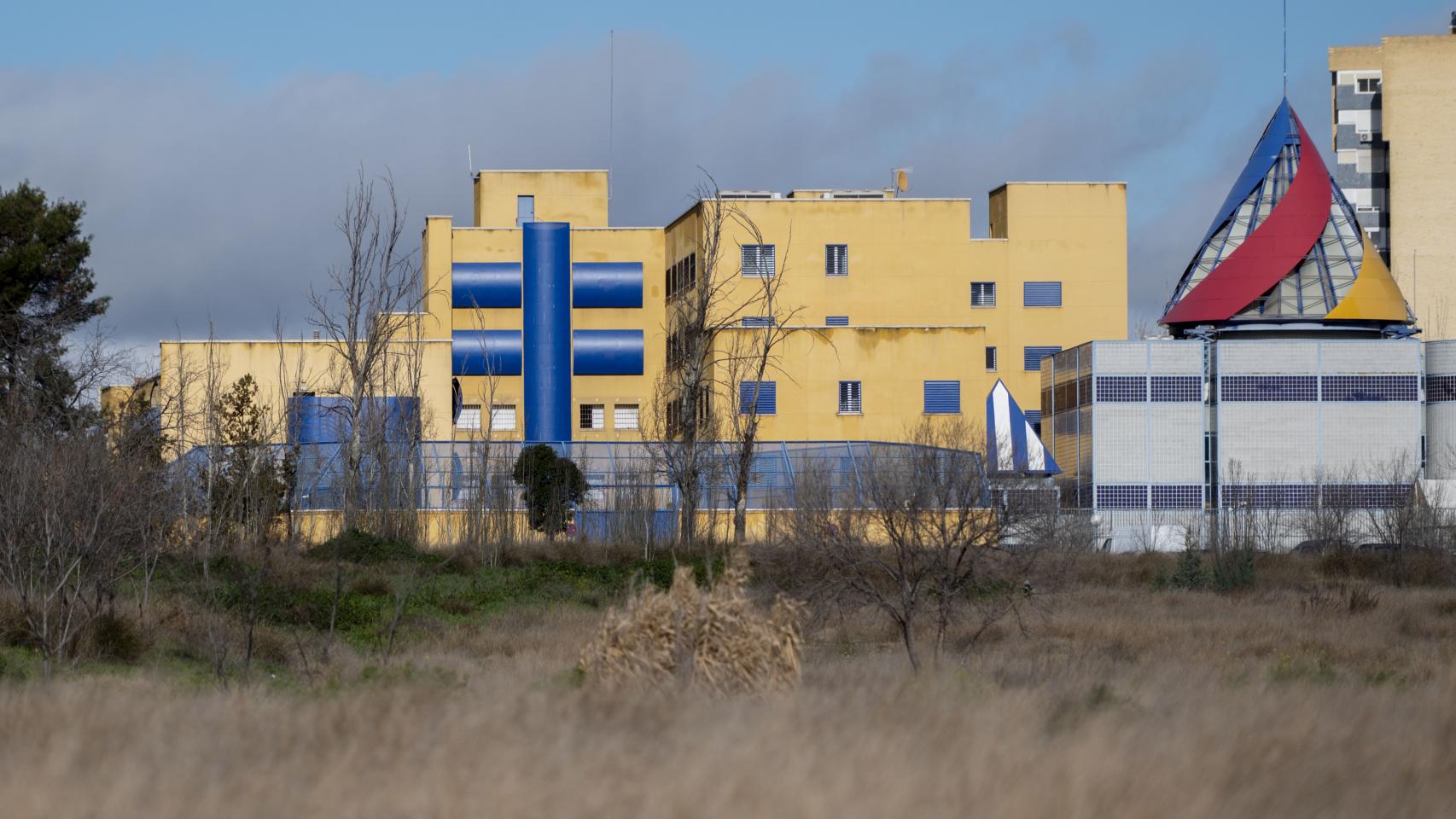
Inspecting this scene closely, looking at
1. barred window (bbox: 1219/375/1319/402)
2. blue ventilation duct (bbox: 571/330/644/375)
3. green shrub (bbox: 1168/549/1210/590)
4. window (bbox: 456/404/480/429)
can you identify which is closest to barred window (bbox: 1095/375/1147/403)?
barred window (bbox: 1219/375/1319/402)

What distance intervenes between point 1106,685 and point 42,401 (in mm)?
36453

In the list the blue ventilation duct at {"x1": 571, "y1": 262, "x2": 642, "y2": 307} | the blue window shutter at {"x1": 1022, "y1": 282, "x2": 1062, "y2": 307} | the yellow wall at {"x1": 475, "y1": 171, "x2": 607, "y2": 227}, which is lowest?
the blue window shutter at {"x1": 1022, "y1": 282, "x2": 1062, "y2": 307}

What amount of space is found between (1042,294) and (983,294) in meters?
2.57

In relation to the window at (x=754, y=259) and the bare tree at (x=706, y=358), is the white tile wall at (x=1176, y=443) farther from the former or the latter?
the window at (x=754, y=259)

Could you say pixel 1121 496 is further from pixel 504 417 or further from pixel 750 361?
pixel 504 417

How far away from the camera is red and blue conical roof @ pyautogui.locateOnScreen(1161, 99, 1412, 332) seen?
59625 millimetres

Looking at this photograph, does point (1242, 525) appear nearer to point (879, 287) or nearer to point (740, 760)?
point (879, 287)

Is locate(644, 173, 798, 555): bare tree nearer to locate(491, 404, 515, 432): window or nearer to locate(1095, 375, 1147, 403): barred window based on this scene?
locate(491, 404, 515, 432): window

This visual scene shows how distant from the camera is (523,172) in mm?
77312

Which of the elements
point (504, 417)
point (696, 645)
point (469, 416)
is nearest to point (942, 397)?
point (469, 416)

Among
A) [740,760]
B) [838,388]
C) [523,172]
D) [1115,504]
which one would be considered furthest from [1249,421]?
[740,760]

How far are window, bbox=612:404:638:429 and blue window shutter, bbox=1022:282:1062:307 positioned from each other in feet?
59.6

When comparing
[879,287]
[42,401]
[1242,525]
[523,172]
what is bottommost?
[1242,525]

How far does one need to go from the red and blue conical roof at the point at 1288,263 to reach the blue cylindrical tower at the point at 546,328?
2629 cm
